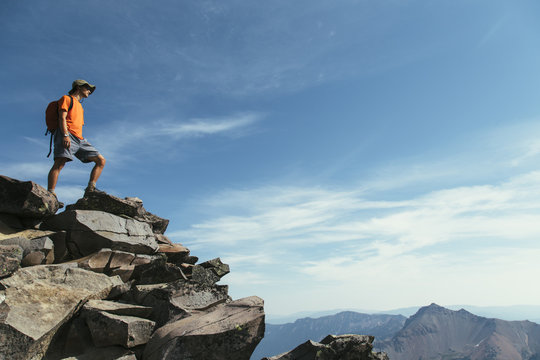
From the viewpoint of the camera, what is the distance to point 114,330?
407 inches

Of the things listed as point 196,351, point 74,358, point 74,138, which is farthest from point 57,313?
point 74,138

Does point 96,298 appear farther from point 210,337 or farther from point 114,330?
point 210,337

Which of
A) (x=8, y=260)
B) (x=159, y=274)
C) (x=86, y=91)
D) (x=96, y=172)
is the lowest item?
(x=159, y=274)

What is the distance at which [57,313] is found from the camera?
10.7 metres

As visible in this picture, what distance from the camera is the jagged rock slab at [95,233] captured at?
1631 cm

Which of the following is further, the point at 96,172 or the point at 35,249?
the point at 96,172

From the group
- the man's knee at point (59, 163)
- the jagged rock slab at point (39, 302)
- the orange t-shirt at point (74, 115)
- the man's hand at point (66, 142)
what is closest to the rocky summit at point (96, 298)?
the jagged rock slab at point (39, 302)

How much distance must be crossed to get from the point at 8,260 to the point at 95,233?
5.35 meters

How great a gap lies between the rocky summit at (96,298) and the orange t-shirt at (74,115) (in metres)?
3.75

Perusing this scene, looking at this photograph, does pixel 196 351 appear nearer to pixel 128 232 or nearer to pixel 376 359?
pixel 376 359

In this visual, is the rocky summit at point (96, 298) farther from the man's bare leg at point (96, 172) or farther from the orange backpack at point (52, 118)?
the orange backpack at point (52, 118)

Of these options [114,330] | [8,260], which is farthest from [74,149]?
[114,330]

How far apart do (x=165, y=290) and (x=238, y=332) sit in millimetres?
3558

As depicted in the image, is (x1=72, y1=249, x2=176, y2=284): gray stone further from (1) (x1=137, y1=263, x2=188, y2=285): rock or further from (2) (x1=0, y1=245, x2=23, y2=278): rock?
(2) (x1=0, y1=245, x2=23, y2=278): rock
